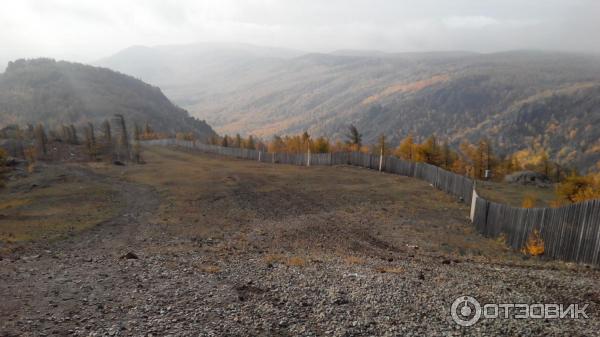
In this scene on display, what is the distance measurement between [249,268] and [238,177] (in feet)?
105

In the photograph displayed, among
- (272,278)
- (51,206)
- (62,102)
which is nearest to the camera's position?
(272,278)

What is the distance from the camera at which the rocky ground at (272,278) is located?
31.4 feet

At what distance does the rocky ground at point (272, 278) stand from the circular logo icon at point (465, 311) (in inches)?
9.2

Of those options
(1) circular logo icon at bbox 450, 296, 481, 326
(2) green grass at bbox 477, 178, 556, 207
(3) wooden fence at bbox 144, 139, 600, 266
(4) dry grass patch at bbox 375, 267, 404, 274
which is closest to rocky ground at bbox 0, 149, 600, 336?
(4) dry grass patch at bbox 375, 267, 404, 274

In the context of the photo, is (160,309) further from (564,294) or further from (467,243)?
(467,243)

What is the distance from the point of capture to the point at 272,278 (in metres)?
13.4

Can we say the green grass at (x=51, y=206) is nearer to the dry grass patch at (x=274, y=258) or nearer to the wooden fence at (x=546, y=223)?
the dry grass patch at (x=274, y=258)

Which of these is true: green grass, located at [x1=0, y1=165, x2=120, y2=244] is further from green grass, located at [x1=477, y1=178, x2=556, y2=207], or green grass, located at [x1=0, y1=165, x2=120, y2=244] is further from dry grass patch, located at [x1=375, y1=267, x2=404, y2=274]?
green grass, located at [x1=477, y1=178, x2=556, y2=207]

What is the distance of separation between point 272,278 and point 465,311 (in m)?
5.95

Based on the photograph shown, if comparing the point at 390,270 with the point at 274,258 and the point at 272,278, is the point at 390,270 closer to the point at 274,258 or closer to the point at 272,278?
the point at 272,278

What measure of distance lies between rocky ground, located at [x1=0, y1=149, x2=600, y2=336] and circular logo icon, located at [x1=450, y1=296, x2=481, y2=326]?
23 centimetres

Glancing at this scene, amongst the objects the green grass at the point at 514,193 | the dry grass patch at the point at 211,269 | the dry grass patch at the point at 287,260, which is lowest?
the green grass at the point at 514,193

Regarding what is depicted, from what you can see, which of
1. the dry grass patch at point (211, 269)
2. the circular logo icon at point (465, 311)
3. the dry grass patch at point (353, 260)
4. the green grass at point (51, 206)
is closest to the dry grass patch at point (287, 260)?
the dry grass patch at point (353, 260)

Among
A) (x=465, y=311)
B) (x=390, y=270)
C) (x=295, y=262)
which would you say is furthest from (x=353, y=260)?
(x=465, y=311)
